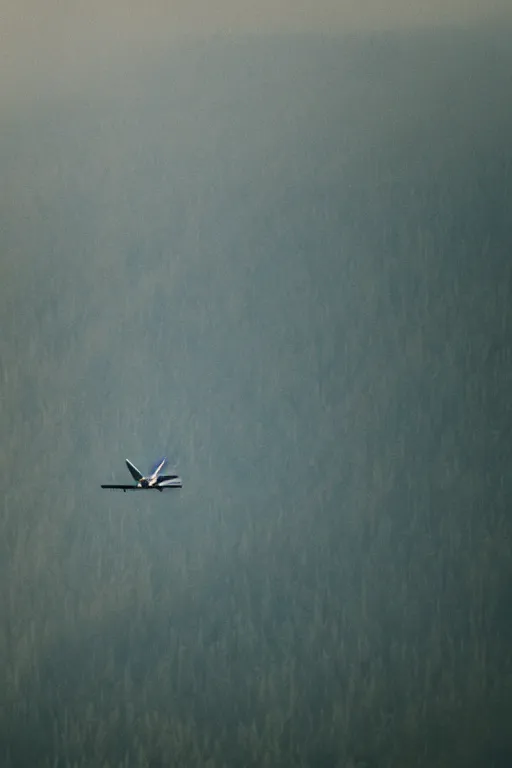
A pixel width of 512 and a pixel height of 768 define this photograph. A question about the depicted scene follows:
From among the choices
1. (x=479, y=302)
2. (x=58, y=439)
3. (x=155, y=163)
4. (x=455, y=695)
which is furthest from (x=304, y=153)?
(x=455, y=695)

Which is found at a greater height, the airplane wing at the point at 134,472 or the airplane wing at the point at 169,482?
the airplane wing at the point at 134,472

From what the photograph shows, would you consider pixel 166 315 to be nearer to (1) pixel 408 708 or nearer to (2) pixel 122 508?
(2) pixel 122 508

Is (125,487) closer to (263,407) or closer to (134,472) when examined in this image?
(134,472)

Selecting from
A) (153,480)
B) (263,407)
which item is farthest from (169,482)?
(263,407)

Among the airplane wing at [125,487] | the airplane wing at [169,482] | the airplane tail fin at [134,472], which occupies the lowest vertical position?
the airplane wing at [125,487]
